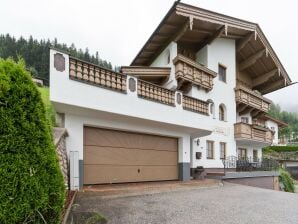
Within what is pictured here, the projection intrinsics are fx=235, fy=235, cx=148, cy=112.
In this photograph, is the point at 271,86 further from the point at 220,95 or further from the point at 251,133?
the point at 220,95

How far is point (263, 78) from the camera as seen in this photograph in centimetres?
2138

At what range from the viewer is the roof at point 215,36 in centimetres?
1341

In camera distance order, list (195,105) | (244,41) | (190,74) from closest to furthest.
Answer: (195,105) → (190,74) → (244,41)

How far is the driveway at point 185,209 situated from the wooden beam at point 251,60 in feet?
44.6

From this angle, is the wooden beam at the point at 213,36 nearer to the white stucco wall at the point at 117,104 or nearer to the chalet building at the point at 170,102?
the chalet building at the point at 170,102

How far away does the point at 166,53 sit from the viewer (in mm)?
15711

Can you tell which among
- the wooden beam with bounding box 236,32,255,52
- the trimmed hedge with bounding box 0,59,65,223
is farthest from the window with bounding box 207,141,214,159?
the trimmed hedge with bounding box 0,59,65,223

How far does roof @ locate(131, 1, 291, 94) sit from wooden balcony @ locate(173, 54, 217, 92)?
1.78 meters

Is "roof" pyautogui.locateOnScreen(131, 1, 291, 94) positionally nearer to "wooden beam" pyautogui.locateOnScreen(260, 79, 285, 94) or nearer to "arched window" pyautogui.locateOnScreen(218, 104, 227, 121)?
"wooden beam" pyautogui.locateOnScreen(260, 79, 285, 94)

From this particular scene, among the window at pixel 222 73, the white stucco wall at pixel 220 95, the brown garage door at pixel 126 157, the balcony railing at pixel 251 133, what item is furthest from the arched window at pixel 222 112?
the brown garage door at pixel 126 157

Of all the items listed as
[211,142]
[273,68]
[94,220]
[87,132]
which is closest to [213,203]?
[94,220]

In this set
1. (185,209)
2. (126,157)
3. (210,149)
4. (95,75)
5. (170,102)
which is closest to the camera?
(185,209)

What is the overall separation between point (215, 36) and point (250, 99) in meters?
6.21

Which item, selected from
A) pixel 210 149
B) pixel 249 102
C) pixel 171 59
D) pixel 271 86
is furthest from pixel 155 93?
pixel 271 86
